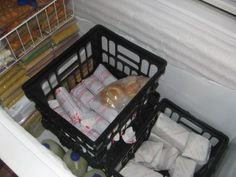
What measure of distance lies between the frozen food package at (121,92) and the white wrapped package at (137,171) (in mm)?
243

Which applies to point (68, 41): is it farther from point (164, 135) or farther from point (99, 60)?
point (164, 135)

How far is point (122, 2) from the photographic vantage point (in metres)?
0.95

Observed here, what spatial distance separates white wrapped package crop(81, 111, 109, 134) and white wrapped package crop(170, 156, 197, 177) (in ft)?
1.11

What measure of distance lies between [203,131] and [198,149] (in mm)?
85

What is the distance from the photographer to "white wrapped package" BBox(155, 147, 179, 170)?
1139 millimetres

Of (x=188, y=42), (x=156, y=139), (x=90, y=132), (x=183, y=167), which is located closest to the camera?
(x=188, y=42)

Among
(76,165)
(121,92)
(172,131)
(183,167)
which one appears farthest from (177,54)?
(76,165)

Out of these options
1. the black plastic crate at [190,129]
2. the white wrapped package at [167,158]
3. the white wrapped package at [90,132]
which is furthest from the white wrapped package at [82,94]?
the white wrapped package at [167,158]

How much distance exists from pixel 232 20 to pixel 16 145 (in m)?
0.65

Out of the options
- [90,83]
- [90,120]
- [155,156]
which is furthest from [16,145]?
[155,156]

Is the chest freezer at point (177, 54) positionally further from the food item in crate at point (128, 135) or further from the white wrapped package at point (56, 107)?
the white wrapped package at point (56, 107)

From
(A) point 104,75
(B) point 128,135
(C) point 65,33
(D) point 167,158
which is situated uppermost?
(C) point 65,33

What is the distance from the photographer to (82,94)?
3.69 feet

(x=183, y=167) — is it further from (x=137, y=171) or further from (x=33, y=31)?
(x=33, y=31)
